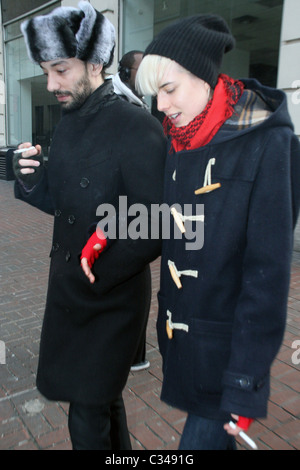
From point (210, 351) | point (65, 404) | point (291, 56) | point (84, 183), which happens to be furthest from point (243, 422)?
point (291, 56)

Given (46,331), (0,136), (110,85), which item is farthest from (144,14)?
(46,331)

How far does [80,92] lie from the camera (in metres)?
1.82

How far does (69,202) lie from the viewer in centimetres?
178

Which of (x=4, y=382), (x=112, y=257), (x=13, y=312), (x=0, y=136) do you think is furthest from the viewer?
(x=0, y=136)

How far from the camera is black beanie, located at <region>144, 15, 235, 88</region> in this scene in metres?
1.37

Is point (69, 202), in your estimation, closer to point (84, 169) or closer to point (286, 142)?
point (84, 169)

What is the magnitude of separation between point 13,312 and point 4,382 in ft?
3.87

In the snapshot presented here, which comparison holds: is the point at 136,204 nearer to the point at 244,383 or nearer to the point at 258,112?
the point at 258,112

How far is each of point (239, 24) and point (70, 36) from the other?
7.21m

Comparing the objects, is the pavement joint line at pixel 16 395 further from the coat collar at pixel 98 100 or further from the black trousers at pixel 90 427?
the coat collar at pixel 98 100

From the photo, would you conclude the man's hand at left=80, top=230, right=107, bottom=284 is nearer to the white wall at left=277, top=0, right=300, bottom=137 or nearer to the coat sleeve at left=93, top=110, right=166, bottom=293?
the coat sleeve at left=93, top=110, right=166, bottom=293

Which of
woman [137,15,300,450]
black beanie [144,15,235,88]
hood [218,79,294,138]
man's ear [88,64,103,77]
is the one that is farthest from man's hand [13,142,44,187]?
hood [218,79,294,138]

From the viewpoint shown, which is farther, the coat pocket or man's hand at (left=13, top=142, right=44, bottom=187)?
man's hand at (left=13, top=142, right=44, bottom=187)

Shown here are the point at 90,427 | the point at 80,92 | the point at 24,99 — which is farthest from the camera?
the point at 24,99
